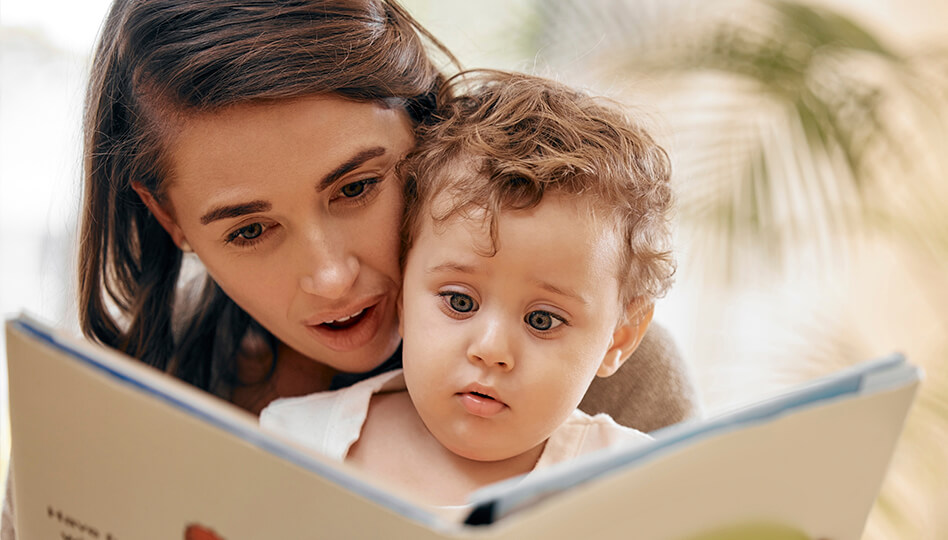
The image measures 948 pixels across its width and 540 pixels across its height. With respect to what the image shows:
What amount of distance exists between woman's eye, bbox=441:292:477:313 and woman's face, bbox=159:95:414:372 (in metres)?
0.14

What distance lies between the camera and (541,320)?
1018 mm

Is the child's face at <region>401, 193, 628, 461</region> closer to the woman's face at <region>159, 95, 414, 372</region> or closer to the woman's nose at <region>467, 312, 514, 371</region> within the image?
the woman's nose at <region>467, 312, 514, 371</region>

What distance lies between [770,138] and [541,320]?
1088 mm

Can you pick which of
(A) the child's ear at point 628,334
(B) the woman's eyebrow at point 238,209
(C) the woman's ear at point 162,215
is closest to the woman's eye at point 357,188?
(B) the woman's eyebrow at point 238,209

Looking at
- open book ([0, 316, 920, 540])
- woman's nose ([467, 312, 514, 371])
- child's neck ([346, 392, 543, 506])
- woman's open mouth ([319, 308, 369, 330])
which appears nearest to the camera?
open book ([0, 316, 920, 540])

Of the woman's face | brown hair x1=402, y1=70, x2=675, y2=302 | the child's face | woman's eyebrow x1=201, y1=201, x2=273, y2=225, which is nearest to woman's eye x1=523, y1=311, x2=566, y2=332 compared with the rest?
the child's face

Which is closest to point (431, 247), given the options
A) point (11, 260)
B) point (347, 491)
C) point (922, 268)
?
point (347, 491)

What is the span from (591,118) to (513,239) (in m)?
0.24

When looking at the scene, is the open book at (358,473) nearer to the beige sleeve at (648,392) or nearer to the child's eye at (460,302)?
the child's eye at (460,302)

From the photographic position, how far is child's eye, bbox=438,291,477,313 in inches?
40.6

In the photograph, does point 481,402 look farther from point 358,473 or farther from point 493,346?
point 358,473

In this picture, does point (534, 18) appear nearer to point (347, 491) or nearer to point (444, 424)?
point (444, 424)

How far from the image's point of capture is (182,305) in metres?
1.40

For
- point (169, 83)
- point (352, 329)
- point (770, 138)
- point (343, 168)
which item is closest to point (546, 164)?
point (343, 168)
